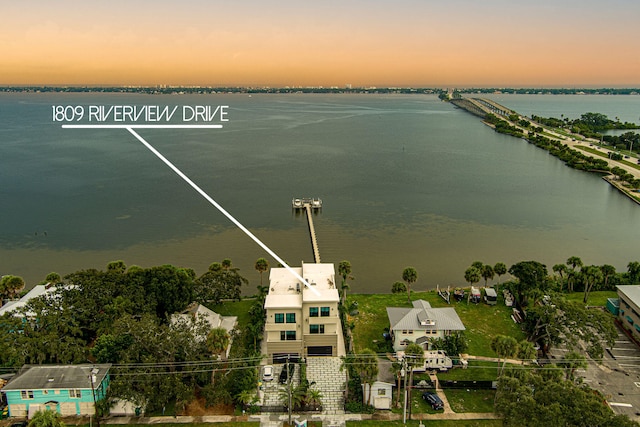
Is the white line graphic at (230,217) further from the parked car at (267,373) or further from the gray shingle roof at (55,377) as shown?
the gray shingle roof at (55,377)

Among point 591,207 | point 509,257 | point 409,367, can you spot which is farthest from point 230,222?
point 591,207

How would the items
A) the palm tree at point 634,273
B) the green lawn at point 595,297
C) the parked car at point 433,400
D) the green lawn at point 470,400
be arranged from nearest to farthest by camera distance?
1. the parked car at point 433,400
2. the green lawn at point 470,400
3. the green lawn at point 595,297
4. the palm tree at point 634,273

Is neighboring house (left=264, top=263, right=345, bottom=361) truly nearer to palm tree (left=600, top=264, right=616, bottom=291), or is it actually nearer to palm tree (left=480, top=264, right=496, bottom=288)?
palm tree (left=480, top=264, right=496, bottom=288)

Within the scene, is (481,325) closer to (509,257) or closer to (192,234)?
(509,257)

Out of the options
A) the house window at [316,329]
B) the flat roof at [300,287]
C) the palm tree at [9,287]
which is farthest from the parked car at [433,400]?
the palm tree at [9,287]

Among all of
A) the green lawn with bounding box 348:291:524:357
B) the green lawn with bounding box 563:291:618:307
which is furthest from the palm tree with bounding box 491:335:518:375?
the green lawn with bounding box 563:291:618:307

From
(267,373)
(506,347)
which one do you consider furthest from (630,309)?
(267,373)
